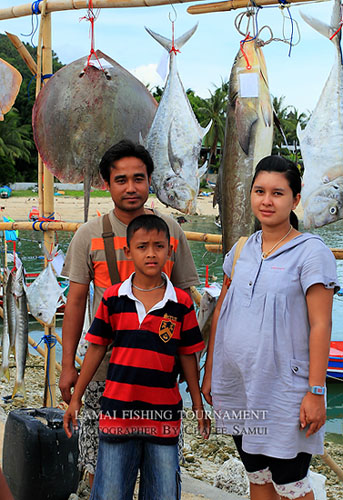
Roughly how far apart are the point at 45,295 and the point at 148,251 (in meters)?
1.74

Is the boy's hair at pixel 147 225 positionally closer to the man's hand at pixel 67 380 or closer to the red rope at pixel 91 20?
the man's hand at pixel 67 380

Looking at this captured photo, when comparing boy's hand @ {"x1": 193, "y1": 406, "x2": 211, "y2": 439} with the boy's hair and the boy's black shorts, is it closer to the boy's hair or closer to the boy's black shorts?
the boy's black shorts

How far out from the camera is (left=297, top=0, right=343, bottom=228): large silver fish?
238 cm

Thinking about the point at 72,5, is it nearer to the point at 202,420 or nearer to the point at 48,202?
the point at 48,202

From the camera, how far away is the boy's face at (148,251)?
2.13 metres

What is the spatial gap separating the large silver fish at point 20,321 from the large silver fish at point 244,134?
1.56 m

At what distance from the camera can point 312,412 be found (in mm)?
1857

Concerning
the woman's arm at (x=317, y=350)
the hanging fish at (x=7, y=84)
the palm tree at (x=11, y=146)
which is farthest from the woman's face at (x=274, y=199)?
the palm tree at (x=11, y=146)

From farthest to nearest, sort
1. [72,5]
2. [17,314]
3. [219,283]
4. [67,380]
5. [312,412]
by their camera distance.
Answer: [219,283] → [17,314] → [72,5] → [67,380] → [312,412]

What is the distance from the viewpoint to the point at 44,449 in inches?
117

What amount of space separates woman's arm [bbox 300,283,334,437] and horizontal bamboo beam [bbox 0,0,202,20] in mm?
1749

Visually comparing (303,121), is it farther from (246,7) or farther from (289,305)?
(289,305)

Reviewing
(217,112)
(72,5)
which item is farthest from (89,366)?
(72,5)

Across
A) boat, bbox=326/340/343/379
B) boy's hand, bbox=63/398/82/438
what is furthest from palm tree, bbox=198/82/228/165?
boat, bbox=326/340/343/379
